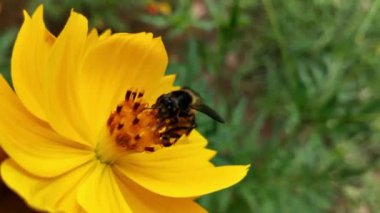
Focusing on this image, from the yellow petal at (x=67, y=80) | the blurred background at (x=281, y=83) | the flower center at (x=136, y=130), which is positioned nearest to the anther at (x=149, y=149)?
the flower center at (x=136, y=130)

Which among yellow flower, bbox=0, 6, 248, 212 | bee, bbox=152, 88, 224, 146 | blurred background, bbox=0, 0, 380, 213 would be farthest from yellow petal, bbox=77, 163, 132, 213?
blurred background, bbox=0, 0, 380, 213

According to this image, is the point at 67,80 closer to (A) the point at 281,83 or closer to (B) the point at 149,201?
(B) the point at 149,201

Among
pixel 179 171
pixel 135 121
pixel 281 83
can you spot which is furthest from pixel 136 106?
pixel 281 83

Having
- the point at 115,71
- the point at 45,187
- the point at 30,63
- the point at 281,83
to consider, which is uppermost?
the point at 281,83

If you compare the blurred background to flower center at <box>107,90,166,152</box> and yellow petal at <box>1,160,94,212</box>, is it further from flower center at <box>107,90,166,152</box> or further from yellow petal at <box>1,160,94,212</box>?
yellow petal at <box>1,160,94,212</box>

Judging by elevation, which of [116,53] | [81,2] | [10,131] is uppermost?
[81,2]

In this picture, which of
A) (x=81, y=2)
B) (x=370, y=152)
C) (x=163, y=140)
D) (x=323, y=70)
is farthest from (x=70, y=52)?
(x=370, y=152)

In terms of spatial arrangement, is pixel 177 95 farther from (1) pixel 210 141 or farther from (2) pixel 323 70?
(2) pixel 323 70
